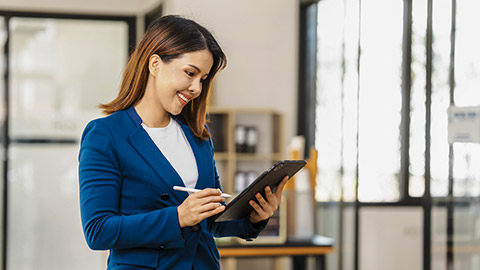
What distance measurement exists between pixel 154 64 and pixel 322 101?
12.1ft

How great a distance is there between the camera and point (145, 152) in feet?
5.47

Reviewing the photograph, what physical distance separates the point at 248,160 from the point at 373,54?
47.1 inches

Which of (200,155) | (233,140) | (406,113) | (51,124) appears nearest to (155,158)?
(200,155)

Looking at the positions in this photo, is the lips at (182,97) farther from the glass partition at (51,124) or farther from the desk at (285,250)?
the glass partition at (51,124)

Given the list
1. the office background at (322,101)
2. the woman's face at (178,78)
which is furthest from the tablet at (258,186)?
the office background at (322,101)

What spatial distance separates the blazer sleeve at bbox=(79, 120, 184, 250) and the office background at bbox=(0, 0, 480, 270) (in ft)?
6.98

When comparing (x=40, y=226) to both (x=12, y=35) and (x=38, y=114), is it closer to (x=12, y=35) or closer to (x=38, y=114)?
(x=38, y=114)

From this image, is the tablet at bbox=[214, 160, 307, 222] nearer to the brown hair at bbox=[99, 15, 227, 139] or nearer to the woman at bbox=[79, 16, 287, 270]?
the woman at bbox=[79, 16, 287, 270]

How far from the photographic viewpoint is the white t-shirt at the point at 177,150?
1.72 metres

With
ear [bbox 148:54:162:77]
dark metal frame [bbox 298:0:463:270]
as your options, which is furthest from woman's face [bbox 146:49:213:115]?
dark metal frame [bbox 298:0:463:270]

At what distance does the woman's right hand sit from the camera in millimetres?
1578

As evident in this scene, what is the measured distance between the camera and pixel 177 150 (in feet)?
5.72

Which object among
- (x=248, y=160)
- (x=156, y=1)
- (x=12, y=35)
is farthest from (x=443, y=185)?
(x=12, y=35)

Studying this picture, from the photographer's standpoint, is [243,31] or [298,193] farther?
[243,31]
